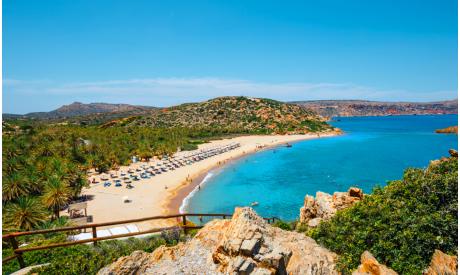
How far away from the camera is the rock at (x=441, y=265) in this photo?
6.87 metres

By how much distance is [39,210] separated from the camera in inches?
844

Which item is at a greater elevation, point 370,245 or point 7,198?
point 370,245

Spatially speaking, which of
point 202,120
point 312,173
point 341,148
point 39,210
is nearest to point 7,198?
point 39,210

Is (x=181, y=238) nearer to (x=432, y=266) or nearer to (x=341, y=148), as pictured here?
(x=432, y=266)

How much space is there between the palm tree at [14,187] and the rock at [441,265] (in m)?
33.2

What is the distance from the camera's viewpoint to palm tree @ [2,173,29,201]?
90.9 feet

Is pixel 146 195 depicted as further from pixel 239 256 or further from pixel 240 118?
pixel 240 118

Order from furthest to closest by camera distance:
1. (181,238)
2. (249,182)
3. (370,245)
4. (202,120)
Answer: (202,120), (249,182), (181,238), (370,245)

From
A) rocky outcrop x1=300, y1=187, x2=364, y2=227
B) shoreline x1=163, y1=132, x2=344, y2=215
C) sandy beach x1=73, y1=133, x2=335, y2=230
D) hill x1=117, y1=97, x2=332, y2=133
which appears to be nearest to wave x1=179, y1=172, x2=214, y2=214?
shoreline x1=163, y1=132, x2=344, y2=215

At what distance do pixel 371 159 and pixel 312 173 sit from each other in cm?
2083

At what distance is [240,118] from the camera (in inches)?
5256

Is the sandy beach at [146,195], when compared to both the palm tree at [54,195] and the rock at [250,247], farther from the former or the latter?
the rock at [250,247]

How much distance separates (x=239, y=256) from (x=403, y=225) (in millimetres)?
5719

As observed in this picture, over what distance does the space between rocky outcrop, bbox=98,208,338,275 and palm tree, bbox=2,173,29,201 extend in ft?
89.9
